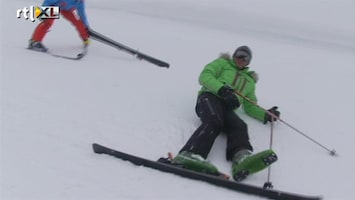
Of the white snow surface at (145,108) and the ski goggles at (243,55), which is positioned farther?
the ski goggles at (243,55)

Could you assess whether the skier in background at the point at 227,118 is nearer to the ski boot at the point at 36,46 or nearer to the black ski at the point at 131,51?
the black ski at the point at 131,51

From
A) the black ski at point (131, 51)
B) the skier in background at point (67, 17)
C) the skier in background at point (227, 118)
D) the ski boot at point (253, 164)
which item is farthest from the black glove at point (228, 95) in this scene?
the skier in background at point (67, 17)

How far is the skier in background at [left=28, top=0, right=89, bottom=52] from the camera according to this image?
19.5 feet

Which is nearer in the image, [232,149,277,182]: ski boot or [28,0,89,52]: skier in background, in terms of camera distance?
[232,149,277,182]: ski boot

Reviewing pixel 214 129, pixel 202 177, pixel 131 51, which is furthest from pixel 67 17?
pixel 202 177

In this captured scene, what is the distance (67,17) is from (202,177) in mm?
3632

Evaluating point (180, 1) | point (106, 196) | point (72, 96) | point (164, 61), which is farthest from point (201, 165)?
point (180, 1)

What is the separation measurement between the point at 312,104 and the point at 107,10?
5.11 meters

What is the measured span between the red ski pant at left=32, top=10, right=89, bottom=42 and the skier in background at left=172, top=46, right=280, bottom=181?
2.36 meters

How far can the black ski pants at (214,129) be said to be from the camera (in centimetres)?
380

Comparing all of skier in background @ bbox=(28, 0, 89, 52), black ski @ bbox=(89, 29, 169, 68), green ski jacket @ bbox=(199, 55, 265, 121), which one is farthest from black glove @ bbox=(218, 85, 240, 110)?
skier in background @ bbox=(28, 0, 89, 52)

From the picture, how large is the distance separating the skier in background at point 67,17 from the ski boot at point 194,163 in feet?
9.88

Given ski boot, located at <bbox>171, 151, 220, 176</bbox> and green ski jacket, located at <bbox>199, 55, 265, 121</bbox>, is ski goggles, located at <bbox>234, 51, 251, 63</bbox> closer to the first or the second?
green ski jacket, located at <bbox>199, 55, 265, 121</bbox>

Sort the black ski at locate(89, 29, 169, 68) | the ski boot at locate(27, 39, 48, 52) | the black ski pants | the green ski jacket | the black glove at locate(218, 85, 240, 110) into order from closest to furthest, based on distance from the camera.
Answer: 1. the black ski pants
2. the black glove at locate(218, 85, 240, 110)
3. the green ski jacket
4. the ski boot at locate(27, 39, 48, 52)
5. the black ski at locate(89, 29, 169, 68)
